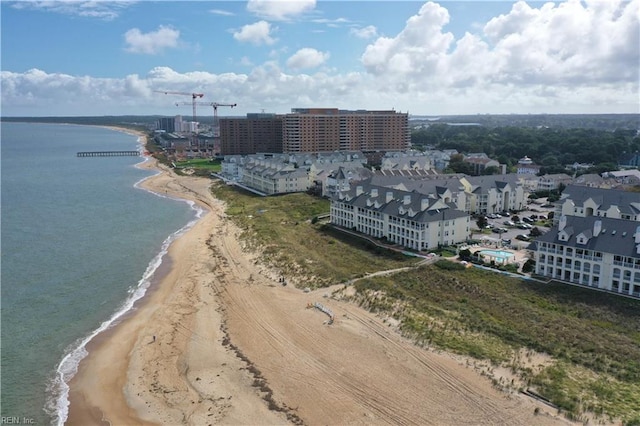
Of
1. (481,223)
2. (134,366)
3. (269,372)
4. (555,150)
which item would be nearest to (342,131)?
(555,150)

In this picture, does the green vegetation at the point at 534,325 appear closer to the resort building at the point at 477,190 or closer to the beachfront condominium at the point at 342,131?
the resort building at the point at 477,190

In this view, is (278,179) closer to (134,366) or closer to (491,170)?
(491,170)

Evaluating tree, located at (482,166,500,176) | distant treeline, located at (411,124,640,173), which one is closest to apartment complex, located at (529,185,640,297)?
tree, located at (482,166,500,176)

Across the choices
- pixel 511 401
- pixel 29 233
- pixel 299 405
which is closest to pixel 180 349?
pixel 299 405

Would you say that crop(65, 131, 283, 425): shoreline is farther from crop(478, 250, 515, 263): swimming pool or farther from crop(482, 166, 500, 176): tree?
crop(482, 166, 500, 176): tree

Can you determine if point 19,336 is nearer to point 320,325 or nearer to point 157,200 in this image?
point 320,325

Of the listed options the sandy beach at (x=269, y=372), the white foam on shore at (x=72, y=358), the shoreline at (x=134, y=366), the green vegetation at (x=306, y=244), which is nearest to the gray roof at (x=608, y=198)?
the green vegetation at (x=306, y=244)
